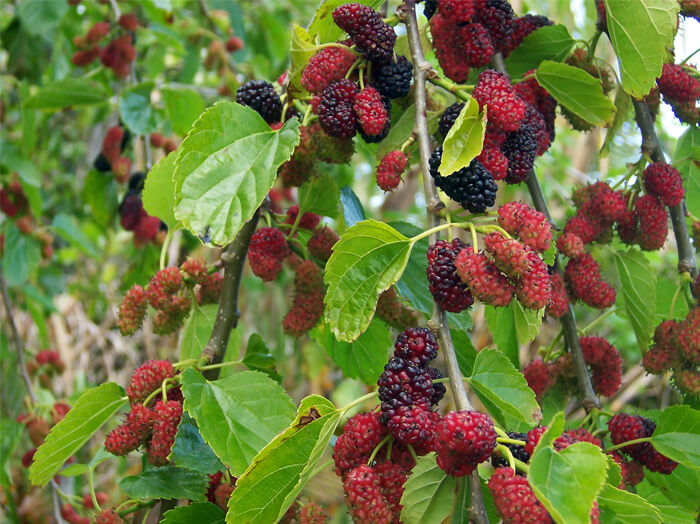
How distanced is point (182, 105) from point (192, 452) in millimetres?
1162

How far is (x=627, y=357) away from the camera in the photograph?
3.24 meters

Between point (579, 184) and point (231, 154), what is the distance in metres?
0.55

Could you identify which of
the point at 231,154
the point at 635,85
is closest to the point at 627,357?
the point at 635,85

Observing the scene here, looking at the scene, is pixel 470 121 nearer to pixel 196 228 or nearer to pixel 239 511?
pixel 196 228

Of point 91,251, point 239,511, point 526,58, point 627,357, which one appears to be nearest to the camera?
point 239,511

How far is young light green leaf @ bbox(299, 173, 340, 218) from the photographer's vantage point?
94 centimetres

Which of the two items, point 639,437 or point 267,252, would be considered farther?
point 267,252

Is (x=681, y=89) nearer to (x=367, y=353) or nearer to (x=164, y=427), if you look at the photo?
(x=367, y=353)

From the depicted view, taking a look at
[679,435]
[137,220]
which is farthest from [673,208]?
[137,220]

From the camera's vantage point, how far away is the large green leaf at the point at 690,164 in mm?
977

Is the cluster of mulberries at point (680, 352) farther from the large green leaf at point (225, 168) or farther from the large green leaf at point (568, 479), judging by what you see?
the large green leaf at point (225, 168)

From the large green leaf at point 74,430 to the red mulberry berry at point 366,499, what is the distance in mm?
391

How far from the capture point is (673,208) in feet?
3.06

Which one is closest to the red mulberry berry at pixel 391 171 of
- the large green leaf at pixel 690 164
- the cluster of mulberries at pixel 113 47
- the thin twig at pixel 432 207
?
the thin twig at pixel 432 207
